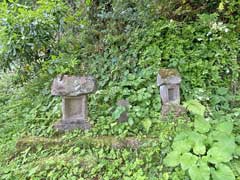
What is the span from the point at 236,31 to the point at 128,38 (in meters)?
1.24

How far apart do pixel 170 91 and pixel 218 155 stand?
0.88 meters

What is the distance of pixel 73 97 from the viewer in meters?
2.57

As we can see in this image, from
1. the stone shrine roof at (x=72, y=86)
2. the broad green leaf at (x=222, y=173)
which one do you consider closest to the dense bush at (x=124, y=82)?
the broad green leaf at (x=222, y=173)

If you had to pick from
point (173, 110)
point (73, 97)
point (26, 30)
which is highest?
point (26, 30)

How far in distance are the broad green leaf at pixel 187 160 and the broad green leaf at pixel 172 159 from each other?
0.10 ft

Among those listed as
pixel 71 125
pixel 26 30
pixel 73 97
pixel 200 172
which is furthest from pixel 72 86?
pixel 200 172

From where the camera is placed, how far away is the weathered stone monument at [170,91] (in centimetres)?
248

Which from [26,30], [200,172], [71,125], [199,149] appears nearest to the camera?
[200,172]

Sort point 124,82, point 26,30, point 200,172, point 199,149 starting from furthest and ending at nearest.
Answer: point 26,30
point 124,82
point 199,149
point 200,172

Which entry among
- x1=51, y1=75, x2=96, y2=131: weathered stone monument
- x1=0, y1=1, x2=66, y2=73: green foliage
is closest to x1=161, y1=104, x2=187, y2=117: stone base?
x1=51, y1=75, x2=96, y2=131: weathered stone monument

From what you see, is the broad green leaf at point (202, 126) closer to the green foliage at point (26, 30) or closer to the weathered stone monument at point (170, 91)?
the weathered stone monument at point (170, 91)

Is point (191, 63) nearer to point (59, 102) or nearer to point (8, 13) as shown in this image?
point (59, 102)

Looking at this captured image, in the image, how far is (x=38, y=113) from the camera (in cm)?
300

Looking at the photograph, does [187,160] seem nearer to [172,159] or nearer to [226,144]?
[172,159]
